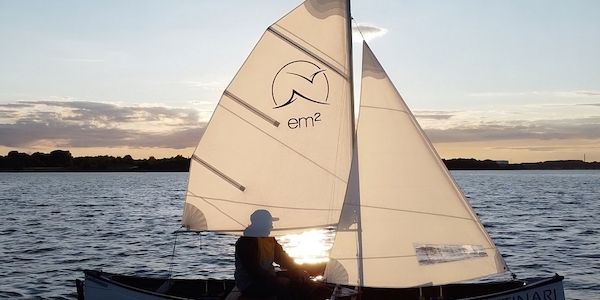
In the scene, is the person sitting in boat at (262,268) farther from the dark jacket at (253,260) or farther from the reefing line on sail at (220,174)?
the reefing line on sail at (220,174)

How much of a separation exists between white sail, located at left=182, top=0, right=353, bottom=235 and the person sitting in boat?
9.39ft

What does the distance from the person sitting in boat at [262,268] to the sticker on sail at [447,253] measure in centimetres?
268

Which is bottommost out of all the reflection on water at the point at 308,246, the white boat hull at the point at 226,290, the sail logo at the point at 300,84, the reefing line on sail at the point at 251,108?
the reflection on water at the point at 308,246

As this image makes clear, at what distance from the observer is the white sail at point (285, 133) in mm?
15148

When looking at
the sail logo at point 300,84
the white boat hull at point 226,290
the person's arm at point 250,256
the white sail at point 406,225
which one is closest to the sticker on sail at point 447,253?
the white sail at point 406,225

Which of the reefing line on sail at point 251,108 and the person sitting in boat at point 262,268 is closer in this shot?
the person sitting in boat at point 262,268

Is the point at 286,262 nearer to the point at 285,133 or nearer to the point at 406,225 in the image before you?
the point at 406,225

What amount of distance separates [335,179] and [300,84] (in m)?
2.19

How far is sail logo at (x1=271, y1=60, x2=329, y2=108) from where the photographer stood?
1527 centimetres

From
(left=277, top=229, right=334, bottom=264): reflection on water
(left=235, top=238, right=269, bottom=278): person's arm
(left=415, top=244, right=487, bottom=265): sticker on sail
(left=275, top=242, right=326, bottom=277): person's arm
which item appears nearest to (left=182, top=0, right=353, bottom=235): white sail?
(left=415, top=244, right=487, bottom=265): sticker on sail

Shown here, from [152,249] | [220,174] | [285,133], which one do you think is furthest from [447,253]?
[152,249]

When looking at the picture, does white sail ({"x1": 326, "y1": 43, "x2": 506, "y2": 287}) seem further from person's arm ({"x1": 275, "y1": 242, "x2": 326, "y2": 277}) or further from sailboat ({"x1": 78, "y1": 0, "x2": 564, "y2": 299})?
person's arm ({"x1": 275, "y1": 242, "x2": 326, "y2": 277})

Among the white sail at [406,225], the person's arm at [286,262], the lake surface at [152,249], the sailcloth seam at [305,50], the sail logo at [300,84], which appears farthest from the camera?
the lake surface at [152,249]

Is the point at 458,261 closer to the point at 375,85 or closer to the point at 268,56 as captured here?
the point at 375,85
